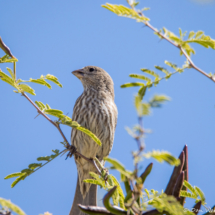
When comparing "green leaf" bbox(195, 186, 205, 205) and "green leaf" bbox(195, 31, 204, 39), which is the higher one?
"green leaf" bbox(195, 31, 204, 39)

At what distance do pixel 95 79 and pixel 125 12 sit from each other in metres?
4.10

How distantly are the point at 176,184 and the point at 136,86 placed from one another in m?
0.81

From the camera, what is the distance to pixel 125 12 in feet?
7.47

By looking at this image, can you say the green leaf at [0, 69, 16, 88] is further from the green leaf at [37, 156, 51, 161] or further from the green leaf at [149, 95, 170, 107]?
the green leaf at [149, 95, 170, 107]

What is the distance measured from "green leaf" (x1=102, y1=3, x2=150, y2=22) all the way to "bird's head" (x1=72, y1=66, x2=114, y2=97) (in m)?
3.77

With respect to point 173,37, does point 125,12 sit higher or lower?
higher

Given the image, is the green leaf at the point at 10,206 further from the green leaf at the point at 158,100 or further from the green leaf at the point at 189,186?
the green leaf at the point at 189,186

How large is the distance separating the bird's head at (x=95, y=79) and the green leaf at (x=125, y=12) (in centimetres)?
377

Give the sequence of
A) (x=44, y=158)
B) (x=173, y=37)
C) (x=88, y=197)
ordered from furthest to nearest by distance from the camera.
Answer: (x=88, y=197)
(x=44, y=158)
(x=173, y=37)

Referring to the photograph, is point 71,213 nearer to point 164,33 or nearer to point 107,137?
point 107,137

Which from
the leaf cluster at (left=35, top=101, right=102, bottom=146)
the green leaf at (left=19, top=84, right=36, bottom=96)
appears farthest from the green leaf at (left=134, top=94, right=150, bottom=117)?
the green leaf at (left=19, top=84, right=36, bottom=96)

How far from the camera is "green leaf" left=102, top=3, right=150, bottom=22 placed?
2.22 metres

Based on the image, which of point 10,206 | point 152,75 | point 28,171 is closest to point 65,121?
point 28,171

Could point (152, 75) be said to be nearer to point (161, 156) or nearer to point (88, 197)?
point (161, 156)
